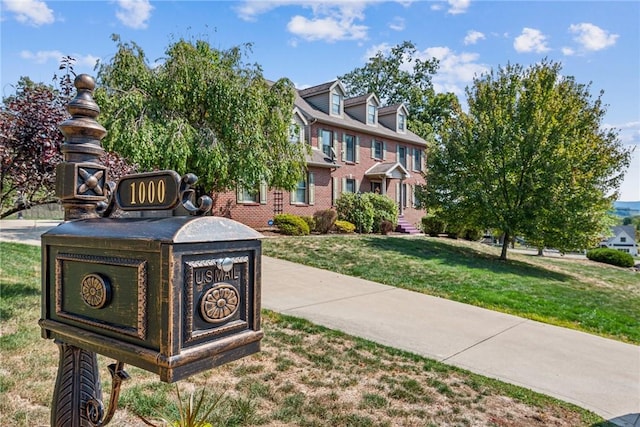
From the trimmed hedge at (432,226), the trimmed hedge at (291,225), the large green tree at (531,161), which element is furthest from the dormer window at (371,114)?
the trimmed hedge at (291,225)

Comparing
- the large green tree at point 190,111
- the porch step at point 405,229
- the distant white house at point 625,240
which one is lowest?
the distant white house at point 625,240

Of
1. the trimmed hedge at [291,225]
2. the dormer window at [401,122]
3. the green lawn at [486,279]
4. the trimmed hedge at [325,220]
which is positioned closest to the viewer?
the green lawn at [486,279]

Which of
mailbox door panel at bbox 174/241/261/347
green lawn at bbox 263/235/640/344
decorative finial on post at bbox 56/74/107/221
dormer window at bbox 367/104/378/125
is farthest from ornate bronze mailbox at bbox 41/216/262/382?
dormer window at bbox 367/104/378/125

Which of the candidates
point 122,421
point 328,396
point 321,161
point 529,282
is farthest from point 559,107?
point 122,421

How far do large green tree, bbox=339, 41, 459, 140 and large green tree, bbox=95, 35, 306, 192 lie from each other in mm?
28663

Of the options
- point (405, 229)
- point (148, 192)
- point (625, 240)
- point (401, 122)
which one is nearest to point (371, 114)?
point (401, 122)

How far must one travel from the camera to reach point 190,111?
1036 cm

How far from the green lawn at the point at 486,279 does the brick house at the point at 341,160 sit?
4128 millimetres

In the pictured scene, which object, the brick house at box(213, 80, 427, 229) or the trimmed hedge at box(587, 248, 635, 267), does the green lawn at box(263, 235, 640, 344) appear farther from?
the trimmed hedge at box(587, 248, 635, 267)

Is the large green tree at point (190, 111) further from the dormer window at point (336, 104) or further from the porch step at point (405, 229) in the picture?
the porch step at point (405, 229)

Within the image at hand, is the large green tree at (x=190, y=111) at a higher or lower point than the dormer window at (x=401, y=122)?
lower

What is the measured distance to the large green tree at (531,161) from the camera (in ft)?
41.9

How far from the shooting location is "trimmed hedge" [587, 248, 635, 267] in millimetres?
19844

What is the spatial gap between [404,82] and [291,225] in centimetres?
2702
